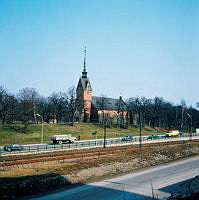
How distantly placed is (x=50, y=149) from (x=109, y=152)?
32.9 feet

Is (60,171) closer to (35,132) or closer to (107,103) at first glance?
(35,132)

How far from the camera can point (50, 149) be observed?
40.3m

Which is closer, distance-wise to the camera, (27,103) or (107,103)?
(27,103)

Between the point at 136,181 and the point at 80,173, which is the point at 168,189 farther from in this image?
the point at 80,173

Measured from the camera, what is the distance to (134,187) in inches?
829

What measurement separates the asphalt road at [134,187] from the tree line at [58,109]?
28288 millimetres

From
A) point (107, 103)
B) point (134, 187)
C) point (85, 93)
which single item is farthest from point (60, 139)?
point (107, 103)

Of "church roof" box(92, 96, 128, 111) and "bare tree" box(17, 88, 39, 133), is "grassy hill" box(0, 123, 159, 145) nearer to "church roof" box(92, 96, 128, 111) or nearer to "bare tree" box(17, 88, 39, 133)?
"bare tree" box(17, 88, 39, 133)

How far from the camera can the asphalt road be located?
18469mm

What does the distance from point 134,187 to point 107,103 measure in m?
89.3

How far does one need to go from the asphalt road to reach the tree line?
92.8 feet

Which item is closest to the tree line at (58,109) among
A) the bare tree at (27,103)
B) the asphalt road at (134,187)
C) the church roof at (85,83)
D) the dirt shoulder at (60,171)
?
the bare tree at (27,103)

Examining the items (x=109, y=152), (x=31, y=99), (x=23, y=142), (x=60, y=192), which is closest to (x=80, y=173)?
(x=60, y=192)

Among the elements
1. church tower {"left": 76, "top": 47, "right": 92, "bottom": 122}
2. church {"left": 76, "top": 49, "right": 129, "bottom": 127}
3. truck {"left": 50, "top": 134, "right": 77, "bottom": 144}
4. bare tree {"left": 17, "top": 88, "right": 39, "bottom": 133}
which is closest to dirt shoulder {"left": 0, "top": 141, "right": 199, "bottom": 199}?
truck {"left": 50, "top": 134, "right": 77, "bottom": 144}
